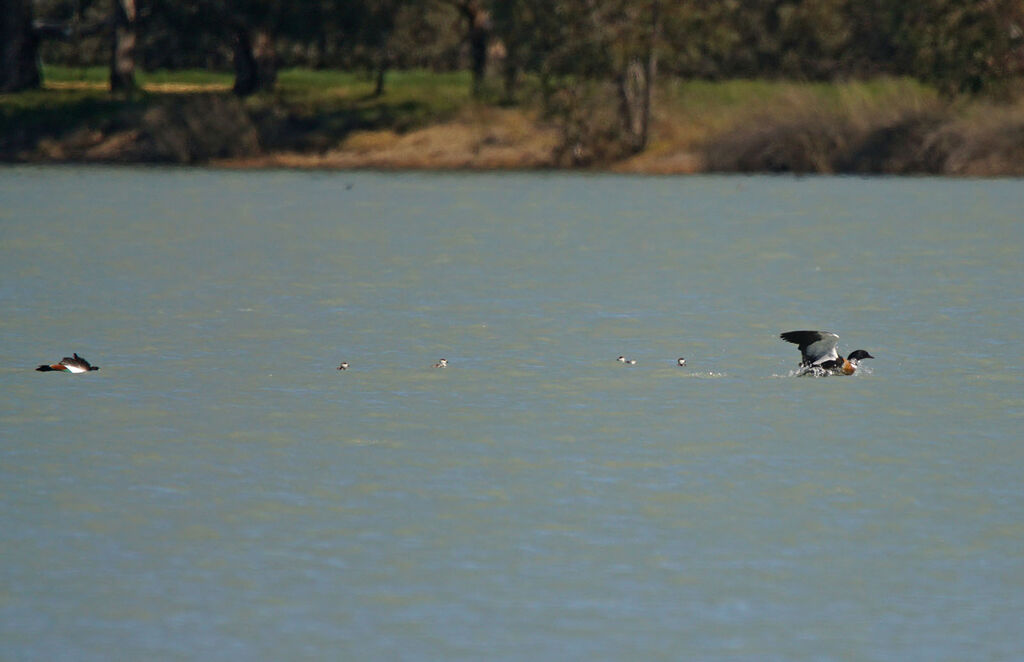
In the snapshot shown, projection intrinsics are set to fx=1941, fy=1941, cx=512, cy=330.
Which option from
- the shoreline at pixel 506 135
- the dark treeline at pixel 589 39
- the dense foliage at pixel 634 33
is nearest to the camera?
the shoreline at pixel 506 135

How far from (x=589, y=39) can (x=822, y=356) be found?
42.0m

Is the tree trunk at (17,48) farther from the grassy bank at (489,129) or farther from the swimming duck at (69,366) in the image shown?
the swimming duck at (69,366)

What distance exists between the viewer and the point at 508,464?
40.0ft

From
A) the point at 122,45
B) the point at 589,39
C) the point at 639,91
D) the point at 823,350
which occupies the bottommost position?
the point at 639,91

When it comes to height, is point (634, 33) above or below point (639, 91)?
above

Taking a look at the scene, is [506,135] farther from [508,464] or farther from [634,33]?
[508,464]

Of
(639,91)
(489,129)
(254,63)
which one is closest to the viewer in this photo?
(639,91)

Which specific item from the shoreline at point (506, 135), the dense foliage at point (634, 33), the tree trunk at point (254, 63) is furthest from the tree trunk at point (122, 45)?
the tree trunk at point (254, 63)

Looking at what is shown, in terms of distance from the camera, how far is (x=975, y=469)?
12.1 m

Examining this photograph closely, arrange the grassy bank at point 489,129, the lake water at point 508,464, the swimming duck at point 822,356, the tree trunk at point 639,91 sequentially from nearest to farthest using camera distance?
the lake water at point 508,464 → the swimming duck at point 822,356 → the grassy bank at point 489,129 → the tree trunk at point 639,91

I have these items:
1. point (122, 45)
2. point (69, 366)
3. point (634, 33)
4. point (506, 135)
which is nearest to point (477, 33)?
point (506, 135)

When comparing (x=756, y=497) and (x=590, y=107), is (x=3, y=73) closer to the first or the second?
(x=590, y=107)

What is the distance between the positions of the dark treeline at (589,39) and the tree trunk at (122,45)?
0.16 ft

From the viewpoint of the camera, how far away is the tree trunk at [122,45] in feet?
222
